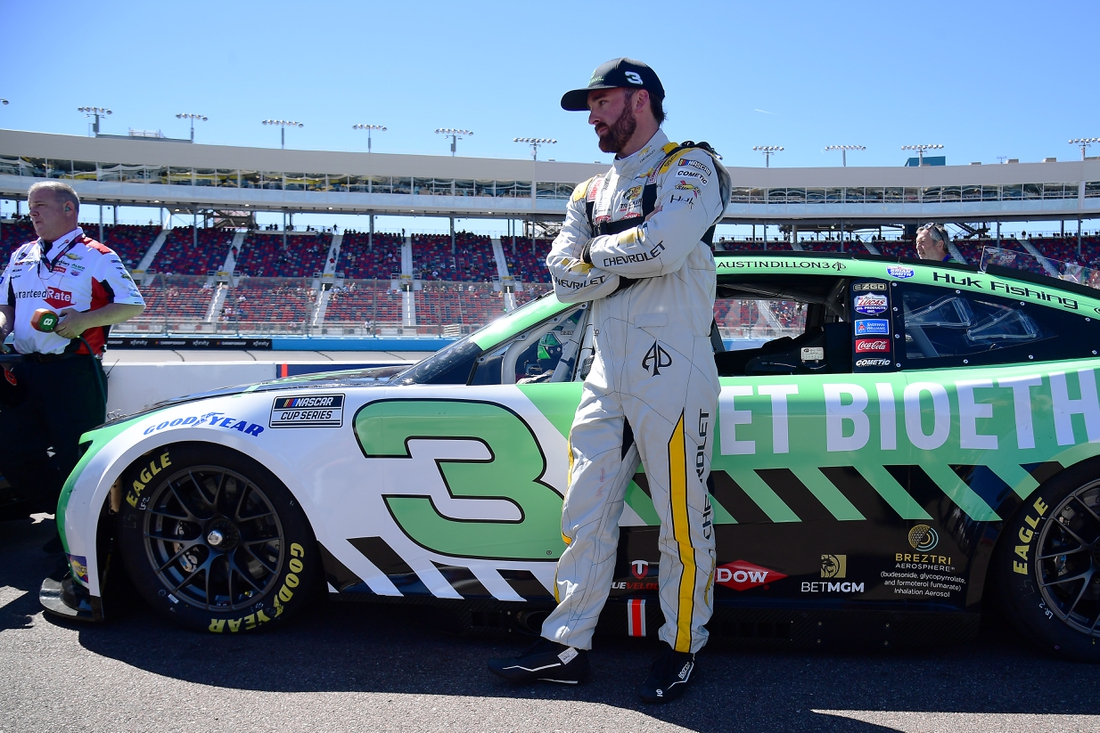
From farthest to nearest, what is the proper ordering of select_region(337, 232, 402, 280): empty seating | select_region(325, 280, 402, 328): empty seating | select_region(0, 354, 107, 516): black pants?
select_region(337, 232, 402, 280): empty seating < select_region(325, 280, 402, 328): empty seating < select_region(0, 354, 107, 516): black pants

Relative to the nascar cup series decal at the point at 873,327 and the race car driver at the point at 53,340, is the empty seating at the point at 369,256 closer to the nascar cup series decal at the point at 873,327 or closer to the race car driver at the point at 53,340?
the race car driver at the point at 53,340

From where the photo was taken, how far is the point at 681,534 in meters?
2.40

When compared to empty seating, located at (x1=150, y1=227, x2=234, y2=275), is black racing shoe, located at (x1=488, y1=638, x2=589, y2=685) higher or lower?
lower

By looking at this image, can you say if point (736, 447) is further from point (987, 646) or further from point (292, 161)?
point (292, 161)

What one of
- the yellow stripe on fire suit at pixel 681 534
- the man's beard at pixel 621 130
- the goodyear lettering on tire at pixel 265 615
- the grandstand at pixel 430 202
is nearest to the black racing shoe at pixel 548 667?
the yellow stripe on fire suit at pixel 681 534

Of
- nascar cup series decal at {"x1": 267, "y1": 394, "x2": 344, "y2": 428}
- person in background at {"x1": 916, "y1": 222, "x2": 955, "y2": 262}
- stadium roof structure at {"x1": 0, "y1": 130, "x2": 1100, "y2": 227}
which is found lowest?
nascar cup series decal at {"x1": 267, "y1": 394, "x2": 344, "y2": 428}

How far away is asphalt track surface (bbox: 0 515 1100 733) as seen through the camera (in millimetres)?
2225

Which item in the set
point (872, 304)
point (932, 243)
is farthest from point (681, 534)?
point (932, 243)

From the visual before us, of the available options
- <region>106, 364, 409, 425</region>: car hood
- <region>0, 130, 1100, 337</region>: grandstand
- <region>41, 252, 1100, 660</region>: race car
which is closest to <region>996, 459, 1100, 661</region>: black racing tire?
<region>41, 252, 1100, 660</region>: race car

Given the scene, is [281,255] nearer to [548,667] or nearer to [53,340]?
[53,340]

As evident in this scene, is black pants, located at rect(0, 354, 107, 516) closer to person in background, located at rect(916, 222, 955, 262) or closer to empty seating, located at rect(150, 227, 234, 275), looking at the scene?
person in background, located at rect(916, 222, 955, 262)

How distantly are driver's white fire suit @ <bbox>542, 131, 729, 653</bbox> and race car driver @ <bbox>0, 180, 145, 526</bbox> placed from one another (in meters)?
2.63

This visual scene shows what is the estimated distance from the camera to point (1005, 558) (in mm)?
2559

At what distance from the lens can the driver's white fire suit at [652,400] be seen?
7.72 ft
